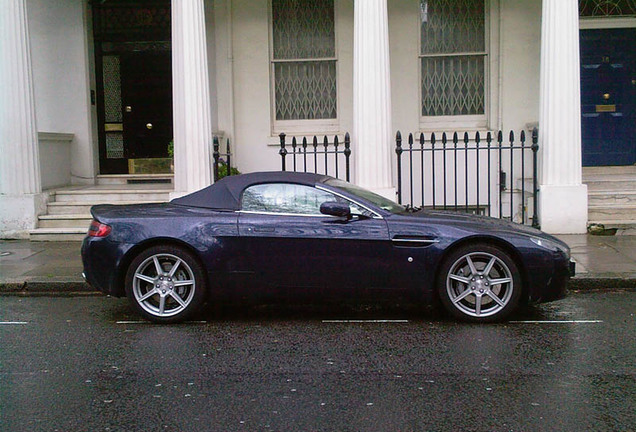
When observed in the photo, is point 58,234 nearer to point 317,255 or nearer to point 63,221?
point 63,221

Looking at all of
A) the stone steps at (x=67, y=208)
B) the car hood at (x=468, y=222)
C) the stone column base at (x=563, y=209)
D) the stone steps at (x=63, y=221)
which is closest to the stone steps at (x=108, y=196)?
the stone steps at (x=67, y=208)

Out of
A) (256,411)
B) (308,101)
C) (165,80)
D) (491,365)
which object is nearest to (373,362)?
(491,365)

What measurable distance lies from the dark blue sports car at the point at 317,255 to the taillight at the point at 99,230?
0.04 ft

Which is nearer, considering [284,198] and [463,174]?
[284,198]

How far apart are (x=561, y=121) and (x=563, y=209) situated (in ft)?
4.33

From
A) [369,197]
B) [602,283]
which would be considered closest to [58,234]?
[369,197]

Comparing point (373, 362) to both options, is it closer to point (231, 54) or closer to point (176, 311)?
point (176, 311)

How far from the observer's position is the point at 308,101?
1386cm

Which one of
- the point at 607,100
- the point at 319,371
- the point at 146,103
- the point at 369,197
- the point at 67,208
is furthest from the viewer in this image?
the point at 146,103

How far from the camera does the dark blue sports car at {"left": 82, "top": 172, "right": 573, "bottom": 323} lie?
6840 millimetres

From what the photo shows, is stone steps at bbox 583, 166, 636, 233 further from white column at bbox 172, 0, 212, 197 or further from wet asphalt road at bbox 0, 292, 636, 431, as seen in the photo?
white column at bbox 172, 0, 212, 197

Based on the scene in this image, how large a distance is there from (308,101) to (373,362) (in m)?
8.72

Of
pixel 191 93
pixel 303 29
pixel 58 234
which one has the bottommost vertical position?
pixel 58 234

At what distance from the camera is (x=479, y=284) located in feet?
22.5
